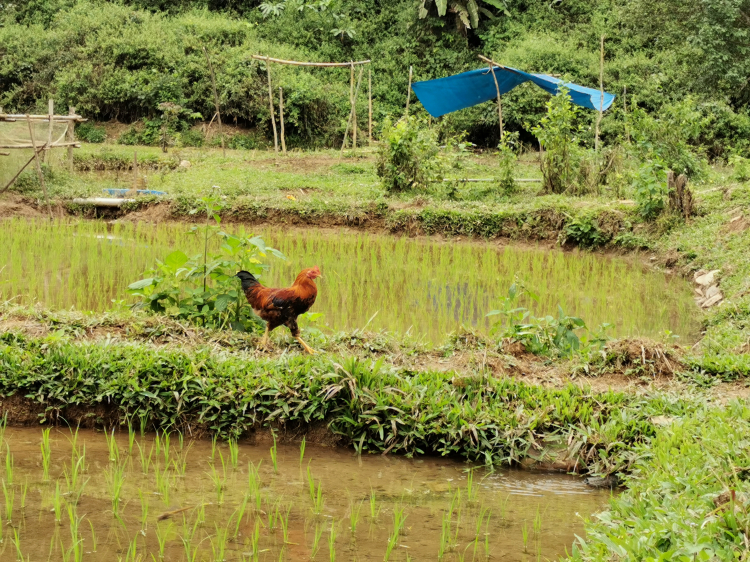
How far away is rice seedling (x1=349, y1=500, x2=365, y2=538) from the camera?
2.90m

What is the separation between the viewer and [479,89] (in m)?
14.6

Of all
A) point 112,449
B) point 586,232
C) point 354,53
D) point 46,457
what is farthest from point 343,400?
point 354,53

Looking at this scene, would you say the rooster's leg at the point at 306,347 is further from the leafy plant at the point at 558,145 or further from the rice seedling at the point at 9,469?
the leafy plant at the point at 558,145

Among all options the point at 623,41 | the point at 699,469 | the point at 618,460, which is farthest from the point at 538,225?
the point at 623,41

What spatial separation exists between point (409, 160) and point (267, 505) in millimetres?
8305

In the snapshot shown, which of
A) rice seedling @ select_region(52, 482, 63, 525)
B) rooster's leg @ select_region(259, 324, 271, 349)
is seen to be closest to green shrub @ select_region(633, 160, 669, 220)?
rooster's leg @ select_region(259, 324, 271, 349)

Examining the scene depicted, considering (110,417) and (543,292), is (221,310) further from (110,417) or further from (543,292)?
(543,292)

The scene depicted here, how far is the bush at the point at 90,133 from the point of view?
61.4 feet

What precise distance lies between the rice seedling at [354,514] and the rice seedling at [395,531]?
133 mm

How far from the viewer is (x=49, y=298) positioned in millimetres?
5898

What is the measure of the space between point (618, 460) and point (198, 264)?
2.64 metres

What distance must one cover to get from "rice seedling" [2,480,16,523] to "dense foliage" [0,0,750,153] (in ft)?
49.0

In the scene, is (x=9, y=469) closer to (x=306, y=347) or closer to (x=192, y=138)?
(x=306, y=347)

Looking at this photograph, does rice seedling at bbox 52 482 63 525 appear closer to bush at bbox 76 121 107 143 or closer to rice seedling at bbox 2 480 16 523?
rice seedling at bbox 2 480 16 523
